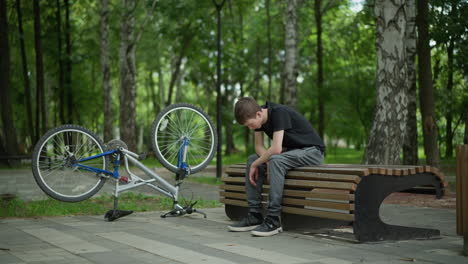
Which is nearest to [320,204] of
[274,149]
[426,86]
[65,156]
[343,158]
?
[274,149]

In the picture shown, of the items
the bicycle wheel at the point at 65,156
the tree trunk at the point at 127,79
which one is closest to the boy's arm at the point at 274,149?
the bicycle wheel at the point at 65,156

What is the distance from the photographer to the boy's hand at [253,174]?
6.40 metres

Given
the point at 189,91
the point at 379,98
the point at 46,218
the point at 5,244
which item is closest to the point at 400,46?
the point at 379,98

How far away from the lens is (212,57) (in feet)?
101

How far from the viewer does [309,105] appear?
3844 centimetres

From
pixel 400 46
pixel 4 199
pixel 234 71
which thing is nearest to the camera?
pixel 4 199

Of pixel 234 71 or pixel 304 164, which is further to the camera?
pixel 234 71

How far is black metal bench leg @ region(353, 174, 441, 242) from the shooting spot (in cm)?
552

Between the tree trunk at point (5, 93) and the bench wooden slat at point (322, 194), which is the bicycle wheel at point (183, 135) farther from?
the tree trunk at point (5, 93)

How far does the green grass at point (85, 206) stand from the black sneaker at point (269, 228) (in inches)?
110

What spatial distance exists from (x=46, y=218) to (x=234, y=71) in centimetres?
2471

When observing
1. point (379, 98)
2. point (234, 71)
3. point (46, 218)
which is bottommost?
point (46, 218)

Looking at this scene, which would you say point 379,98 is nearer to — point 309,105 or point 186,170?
point 186,170

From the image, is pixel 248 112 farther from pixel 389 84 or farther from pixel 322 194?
pixel 389 84
